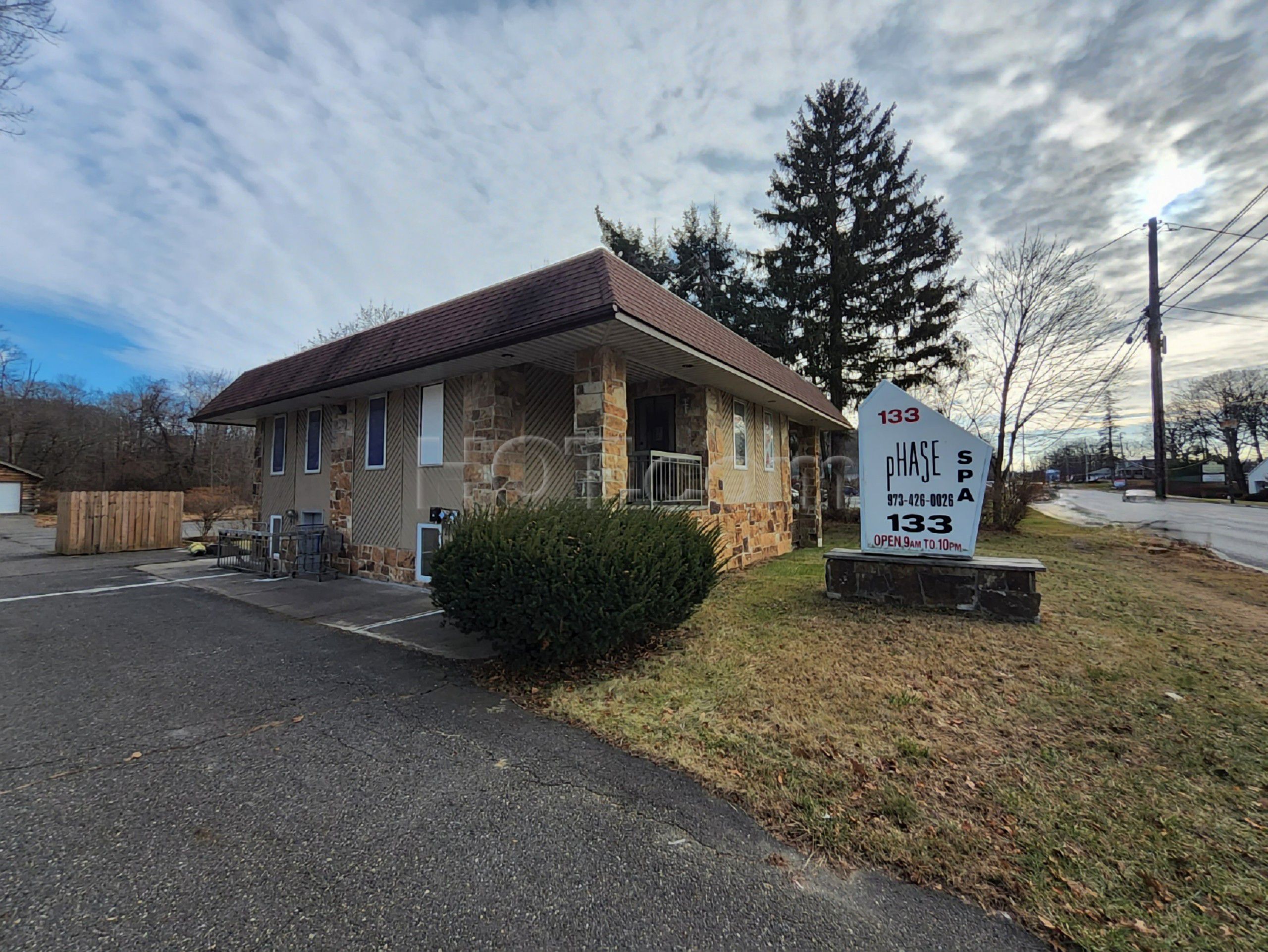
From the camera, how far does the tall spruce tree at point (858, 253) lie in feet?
57.3

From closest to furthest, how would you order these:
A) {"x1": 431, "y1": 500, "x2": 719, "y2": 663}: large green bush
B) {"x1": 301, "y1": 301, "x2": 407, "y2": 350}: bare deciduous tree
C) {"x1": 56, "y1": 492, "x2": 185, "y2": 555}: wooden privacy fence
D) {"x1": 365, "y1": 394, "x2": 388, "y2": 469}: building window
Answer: {"x1": 431, "y1": 500, "x2": 719, "y2": 663}: large green bush < {"x1": 365, "y1": 394, "x2": 388, "y2": 469}: building window < {"x1": 56, "y1": 492, "x2": 185, "y2": 555}: wooden privacy fence < {"x1": 301, "y1": 301, "x2": 407, "y2": 350}: bare deciduous tree

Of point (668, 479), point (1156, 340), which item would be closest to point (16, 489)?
point (668, 479)

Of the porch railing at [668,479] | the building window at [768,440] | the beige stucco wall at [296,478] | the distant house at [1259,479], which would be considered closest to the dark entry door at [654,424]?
the porch railing at [668,479]

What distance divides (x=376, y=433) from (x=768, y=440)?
309 inches

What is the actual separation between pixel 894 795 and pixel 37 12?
473 inches

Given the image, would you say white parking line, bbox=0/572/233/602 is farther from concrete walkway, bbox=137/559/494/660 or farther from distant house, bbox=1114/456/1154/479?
distant house, bbox=1114/456/1154/479

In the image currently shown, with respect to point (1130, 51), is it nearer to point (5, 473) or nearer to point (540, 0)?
point (540, 0)

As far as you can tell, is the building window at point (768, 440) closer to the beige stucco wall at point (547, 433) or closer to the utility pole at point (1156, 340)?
the beige stucco wall at point (547, 433)

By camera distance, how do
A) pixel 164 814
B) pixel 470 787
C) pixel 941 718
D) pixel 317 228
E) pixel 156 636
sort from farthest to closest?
pixel 317 228
pixel 156 636
pixel 941 718
pixel 470 787
pixel 164 814

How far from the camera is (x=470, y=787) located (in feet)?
8.59

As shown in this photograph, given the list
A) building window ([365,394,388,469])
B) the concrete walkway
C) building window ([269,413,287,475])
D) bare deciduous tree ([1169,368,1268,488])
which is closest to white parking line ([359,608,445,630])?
the concrete walkway

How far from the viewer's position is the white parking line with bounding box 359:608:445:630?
585 centimetres

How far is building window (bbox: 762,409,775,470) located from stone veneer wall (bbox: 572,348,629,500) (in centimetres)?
531

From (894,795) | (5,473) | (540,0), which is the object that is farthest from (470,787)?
(5,473)
